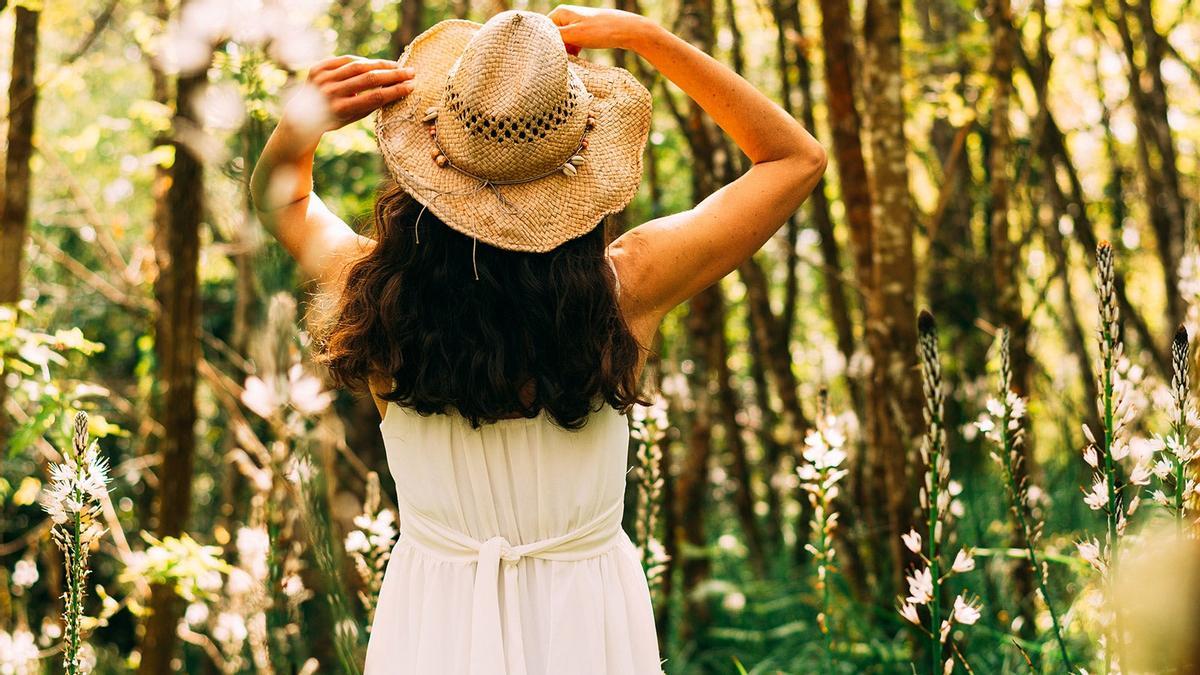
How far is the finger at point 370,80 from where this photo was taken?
1753mm

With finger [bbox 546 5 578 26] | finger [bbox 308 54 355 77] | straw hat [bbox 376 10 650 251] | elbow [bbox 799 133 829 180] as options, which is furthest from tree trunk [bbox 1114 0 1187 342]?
finger [bbox 308 54 355 77]

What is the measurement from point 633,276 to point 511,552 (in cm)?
52

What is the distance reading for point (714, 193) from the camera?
6.18 ft

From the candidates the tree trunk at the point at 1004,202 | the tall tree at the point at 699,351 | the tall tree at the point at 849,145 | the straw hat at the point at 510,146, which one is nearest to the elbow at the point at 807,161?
the straw hat at the point at 510,146

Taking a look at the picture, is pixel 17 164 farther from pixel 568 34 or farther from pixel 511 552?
pixel 511 552

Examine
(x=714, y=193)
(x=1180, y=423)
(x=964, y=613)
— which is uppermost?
(x=714, y=193)

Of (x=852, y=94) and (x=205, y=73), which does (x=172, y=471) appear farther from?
(x=852, y=94)

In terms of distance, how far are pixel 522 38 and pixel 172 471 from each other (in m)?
2.93

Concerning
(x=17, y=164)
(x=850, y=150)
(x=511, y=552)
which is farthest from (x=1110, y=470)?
(x=17, y=164)

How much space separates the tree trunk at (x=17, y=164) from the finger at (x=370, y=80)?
7.67ft

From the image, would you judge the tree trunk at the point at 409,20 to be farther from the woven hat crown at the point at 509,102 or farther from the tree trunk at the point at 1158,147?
the woven hat crown at the point at 509,102

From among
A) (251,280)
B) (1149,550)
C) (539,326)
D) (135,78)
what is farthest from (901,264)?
(135,78)

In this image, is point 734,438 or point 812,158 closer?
point 812,158

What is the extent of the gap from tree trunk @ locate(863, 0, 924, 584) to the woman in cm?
136
